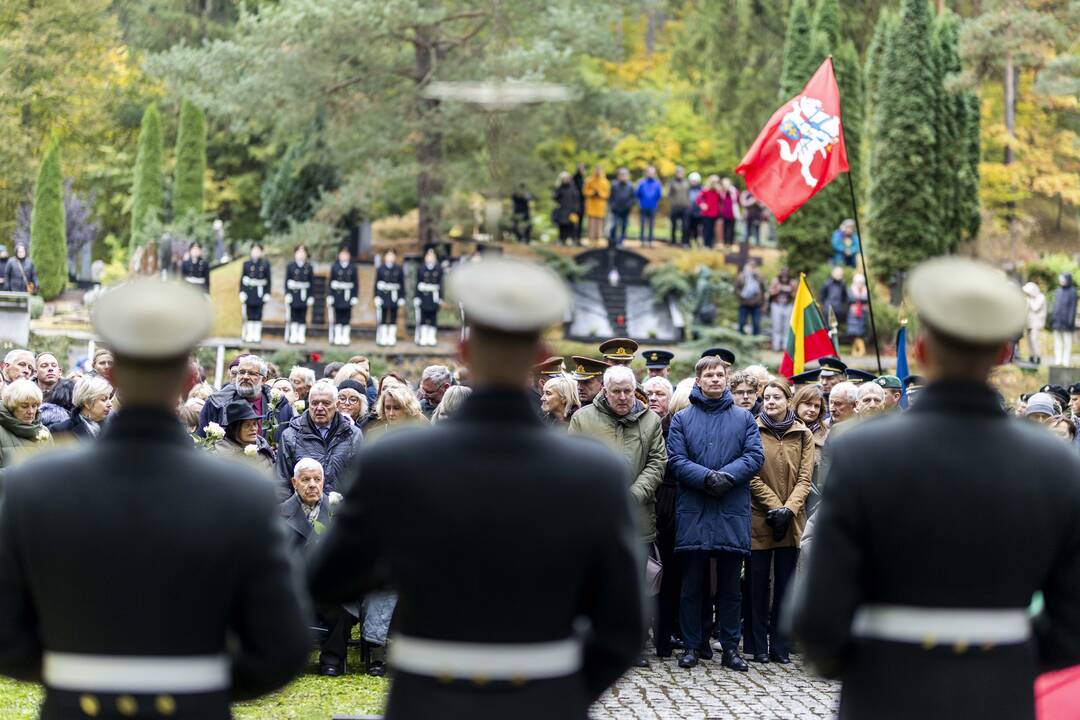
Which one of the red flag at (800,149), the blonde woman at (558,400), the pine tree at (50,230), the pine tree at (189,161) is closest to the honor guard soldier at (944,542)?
the blonde woman at (558,400)

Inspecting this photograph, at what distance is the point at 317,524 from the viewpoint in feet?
32.4

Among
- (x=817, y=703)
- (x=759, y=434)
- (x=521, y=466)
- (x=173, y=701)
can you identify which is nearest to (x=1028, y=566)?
(x=521, y=466)

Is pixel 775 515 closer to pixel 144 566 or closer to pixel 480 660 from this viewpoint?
pixel 480 660

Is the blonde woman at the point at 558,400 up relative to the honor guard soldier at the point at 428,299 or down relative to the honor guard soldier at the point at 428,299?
down

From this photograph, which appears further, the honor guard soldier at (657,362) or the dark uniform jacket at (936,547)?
the honor guard soldier at (657,362)

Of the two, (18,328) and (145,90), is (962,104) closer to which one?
(18,328)

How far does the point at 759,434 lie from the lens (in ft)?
36.7

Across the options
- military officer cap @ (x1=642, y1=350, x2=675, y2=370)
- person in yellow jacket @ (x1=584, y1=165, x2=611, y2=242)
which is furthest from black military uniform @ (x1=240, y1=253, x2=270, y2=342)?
military officer cap @ (x1=642, y1=350, x2=675, y2=370)

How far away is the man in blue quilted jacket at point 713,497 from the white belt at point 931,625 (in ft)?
21.7

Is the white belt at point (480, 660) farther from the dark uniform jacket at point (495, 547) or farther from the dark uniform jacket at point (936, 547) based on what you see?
the dark uniform jacket at point (936, 547)

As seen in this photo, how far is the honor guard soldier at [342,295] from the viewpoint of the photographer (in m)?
33.5

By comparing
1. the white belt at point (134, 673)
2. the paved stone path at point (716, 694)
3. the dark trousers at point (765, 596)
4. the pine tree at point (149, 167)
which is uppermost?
the pine tree at point (149, 167)

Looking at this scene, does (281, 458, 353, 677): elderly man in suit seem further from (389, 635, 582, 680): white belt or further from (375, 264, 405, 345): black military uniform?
(375, 264, 405, 345): black military uniform

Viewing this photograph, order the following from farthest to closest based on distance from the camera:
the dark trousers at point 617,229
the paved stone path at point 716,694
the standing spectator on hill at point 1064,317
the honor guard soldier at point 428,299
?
the dark trousers at point 617,229, the honor guard soldier at point 428,299, the standing spectator on hill at point 1064,317, the paved stone path at point 716,694
